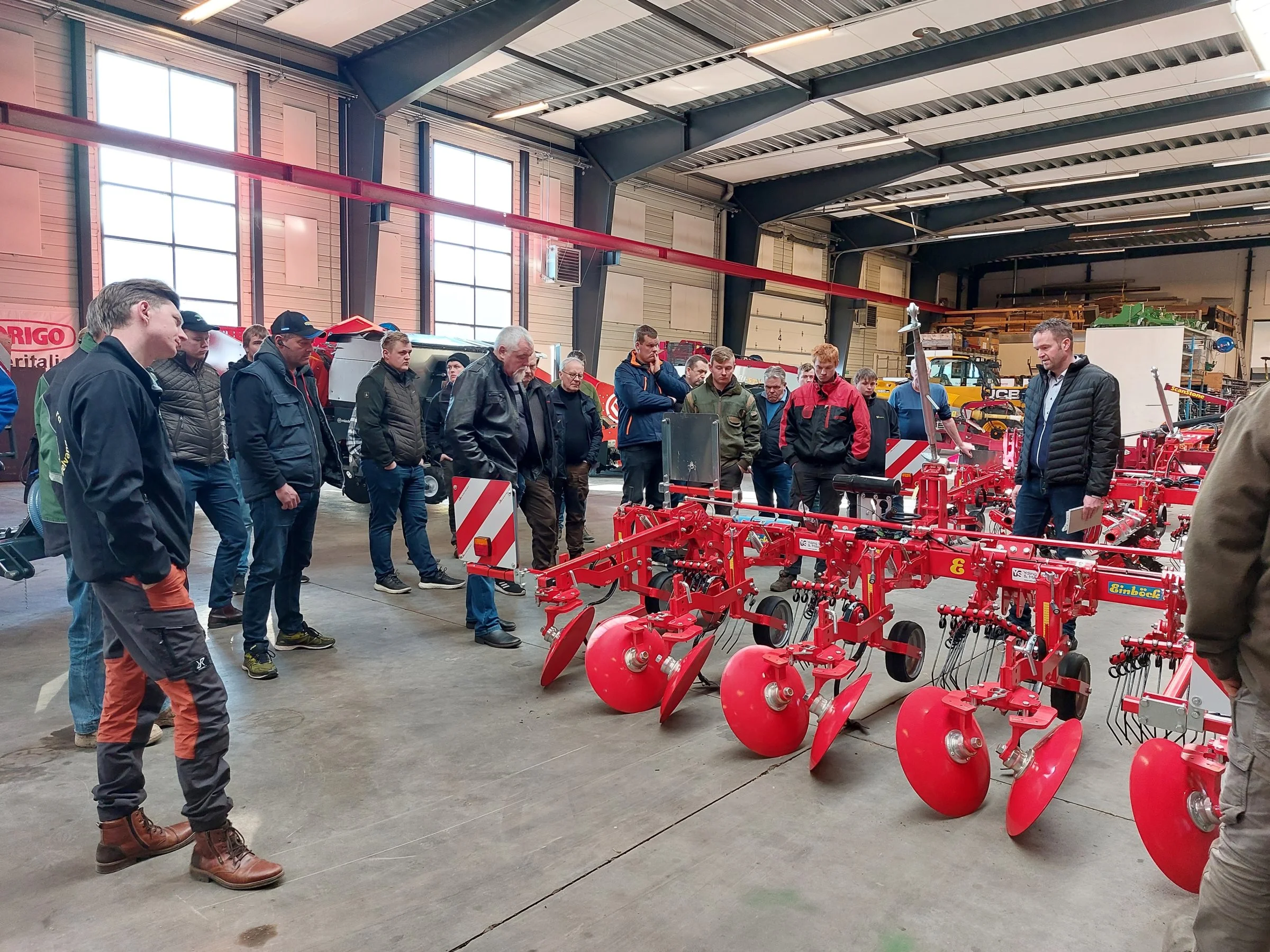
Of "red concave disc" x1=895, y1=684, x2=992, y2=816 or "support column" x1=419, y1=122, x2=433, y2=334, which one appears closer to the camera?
"red concave disc" x1=895, y1=684, x2=992, y2=816

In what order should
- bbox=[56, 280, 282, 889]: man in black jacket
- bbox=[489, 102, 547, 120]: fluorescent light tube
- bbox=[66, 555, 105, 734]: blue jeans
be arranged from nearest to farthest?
bbox=[56, 280, 282, 889]: man in black jacket
bbox=[66, 555, 105, 734]: blue jeans
bbox=[489, 102, 547, 120]: fluorescent light tube

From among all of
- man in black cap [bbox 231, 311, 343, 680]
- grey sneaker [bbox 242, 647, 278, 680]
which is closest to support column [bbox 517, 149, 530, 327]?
man in black cap [bbox 231, 311, 343, 680]

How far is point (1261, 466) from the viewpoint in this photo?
1.57 metres

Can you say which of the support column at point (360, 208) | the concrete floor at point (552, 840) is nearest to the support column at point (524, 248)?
the support column at point (360, 208)

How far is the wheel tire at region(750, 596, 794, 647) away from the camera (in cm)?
439

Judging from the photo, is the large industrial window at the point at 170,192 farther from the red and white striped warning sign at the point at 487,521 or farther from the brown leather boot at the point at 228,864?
the brown leather boot at the point at 228,864

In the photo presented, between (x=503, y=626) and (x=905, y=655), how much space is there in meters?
2.23

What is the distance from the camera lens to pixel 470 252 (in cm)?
1502

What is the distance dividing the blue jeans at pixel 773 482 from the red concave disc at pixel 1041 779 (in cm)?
421

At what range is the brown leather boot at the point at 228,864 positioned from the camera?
2326 millimetres

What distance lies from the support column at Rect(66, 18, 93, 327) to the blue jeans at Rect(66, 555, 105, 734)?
29.3 ft

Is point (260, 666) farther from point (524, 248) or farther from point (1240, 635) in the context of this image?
point (524, 248)

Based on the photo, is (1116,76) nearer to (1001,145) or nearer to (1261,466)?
(1001,145)

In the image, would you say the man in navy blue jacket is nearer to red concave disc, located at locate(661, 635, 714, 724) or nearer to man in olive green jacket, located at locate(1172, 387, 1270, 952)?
red concave disc, located at locate(661, 635, 714, 724)
